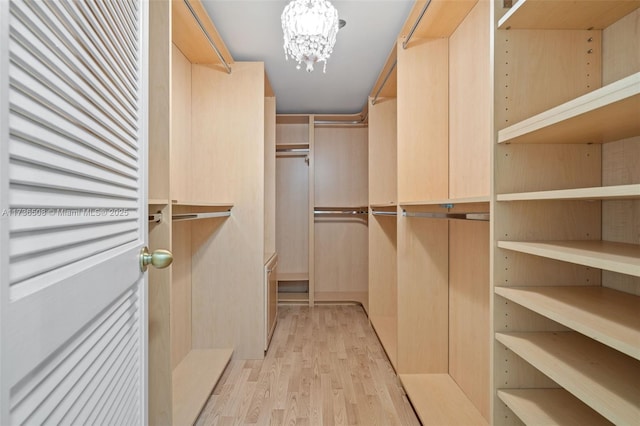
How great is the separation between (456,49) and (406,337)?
70.5 inches

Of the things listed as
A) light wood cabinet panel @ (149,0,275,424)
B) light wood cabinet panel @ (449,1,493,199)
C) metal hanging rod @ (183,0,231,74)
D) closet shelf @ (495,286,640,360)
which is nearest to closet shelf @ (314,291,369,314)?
light wood cabinet panel @ (149,0,275,424)

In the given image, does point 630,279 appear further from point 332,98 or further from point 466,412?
point 332,98

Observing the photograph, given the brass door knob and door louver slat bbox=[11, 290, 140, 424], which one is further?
the brass door knob

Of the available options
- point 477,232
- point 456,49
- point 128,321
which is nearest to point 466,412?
point 477,232

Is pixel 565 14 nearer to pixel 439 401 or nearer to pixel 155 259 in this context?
pixel 155 259

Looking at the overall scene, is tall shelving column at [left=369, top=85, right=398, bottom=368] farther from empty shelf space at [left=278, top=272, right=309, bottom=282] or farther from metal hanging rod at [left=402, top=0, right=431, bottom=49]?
metal hanging rod at [left=402, top=0, right=431, bottom=49]

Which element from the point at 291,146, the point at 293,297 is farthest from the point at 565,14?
the point at 293,297

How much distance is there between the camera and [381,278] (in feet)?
11.0

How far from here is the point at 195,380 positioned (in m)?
2.14

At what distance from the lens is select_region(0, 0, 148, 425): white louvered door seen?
15.4 inches

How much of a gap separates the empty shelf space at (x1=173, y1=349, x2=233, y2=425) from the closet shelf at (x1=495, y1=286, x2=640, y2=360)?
1.63m

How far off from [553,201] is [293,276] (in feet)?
10.6

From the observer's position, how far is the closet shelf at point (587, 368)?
0.75 m

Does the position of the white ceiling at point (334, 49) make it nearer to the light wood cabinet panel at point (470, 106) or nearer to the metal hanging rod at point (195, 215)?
the light wood cabinet panel at point (470, 106)
